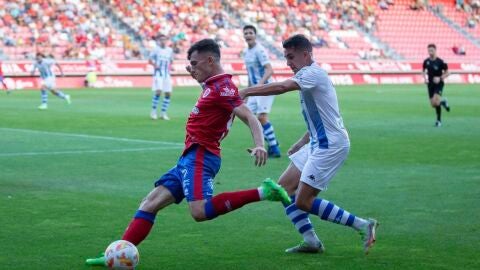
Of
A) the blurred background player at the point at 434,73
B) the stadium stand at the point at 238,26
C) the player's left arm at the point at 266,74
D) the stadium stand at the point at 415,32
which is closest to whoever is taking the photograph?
the player's left arm at the point at 266,74

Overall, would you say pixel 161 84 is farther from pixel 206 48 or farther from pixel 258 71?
pixel 206 48

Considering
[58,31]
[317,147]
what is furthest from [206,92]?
[58,31]

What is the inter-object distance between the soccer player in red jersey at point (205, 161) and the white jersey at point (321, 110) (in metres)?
0.93

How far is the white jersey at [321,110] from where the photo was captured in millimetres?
8188

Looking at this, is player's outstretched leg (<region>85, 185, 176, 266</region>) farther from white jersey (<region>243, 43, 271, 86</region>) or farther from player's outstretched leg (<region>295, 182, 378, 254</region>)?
white jersey (<region>243, 43, 271, 86</region>)

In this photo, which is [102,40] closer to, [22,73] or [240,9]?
[22,73]

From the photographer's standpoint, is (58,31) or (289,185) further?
(58,31)

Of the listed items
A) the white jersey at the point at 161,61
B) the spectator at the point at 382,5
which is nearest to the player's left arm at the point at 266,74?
the white jersey at the point at 161,61

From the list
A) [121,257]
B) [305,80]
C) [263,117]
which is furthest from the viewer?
[263,117]

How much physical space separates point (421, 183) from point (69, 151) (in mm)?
7345

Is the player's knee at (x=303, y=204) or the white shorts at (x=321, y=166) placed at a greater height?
the white shorts at (x=321, y=166)

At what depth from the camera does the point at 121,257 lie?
7.22 meters

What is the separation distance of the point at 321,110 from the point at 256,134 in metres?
1.16

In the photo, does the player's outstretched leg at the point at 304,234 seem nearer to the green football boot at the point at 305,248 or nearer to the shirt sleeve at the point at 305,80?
the green football boot at the point at 305,248
